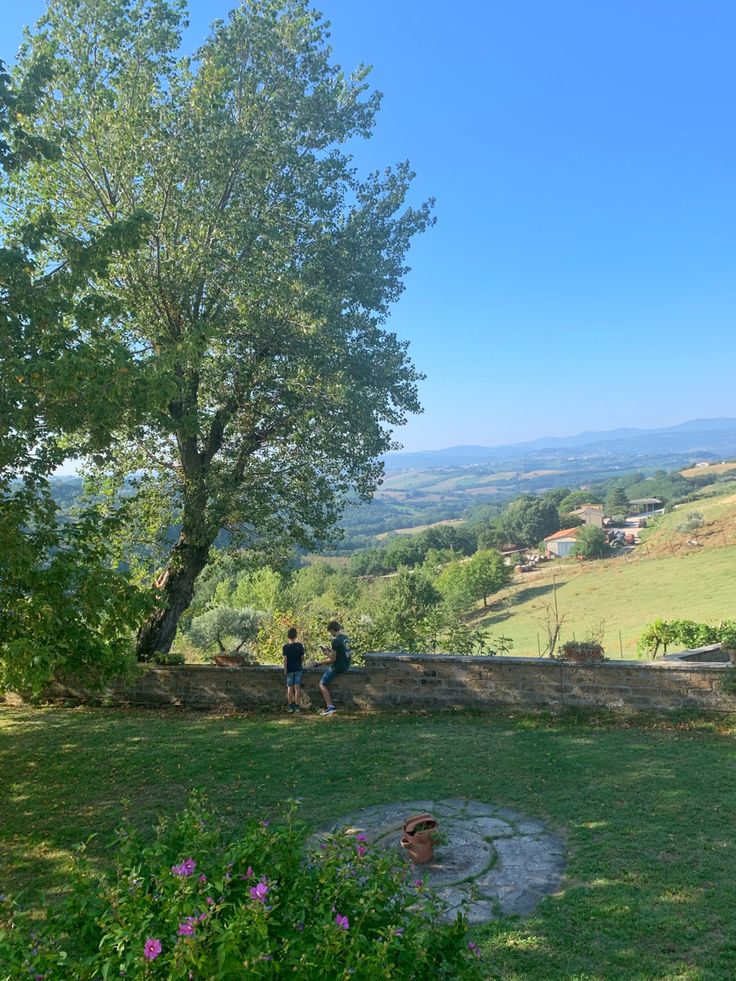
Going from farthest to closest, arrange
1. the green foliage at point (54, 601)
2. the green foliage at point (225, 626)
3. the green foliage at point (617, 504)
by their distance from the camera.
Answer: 1. the green foliage at point (617, 504)
2. the green foliage at point (225, 626)
3. the green foliage at point (54, 601)

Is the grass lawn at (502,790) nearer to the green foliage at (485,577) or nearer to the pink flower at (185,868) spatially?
the pink flower at (185,868)

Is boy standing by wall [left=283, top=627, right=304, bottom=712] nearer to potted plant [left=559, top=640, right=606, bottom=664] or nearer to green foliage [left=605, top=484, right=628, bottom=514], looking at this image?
potted plant [left=559, top=640, right=606, bottom=664]

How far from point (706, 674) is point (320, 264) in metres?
9.22

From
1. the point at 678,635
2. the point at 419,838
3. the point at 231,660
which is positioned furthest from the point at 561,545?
the point at 419,838

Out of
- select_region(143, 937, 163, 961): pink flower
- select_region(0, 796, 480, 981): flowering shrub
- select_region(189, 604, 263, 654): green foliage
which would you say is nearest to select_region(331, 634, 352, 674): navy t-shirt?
select_region(0, 796, 480, 981): flowering shrub

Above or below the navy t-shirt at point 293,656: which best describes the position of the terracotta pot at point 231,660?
below

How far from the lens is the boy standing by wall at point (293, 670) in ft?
33.6

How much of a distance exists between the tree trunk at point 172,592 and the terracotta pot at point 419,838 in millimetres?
7703

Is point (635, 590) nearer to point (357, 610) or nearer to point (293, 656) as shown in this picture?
point (357, 610)

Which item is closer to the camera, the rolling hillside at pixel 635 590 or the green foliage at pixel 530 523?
the rolling hillside at pixel 635 590

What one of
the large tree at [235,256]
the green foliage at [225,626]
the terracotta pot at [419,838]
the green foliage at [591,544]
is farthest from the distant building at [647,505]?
the terracotta pot at [419,838]

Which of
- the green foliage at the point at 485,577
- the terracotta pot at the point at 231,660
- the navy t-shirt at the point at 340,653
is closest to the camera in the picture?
the navy t-shirt at the point at 340,653

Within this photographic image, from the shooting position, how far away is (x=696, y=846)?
5098 millimetres

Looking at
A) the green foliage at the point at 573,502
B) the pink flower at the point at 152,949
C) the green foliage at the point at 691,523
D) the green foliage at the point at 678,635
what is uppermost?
the pink flower at the point at 152,949
